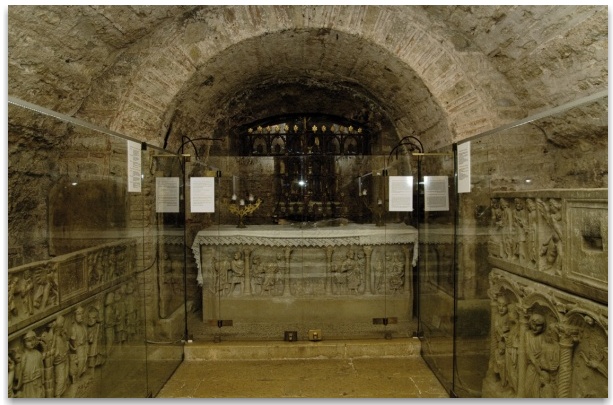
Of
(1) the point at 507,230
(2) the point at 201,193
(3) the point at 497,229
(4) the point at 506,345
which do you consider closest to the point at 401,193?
(3) the point at 497,229

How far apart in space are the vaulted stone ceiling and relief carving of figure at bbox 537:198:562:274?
5.06ft

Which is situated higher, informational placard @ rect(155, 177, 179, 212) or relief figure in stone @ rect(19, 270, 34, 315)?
informational placard @ rect(155, 177, 179, 212)

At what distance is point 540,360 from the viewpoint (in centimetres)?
255

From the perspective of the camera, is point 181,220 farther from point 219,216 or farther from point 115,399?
point 115,399

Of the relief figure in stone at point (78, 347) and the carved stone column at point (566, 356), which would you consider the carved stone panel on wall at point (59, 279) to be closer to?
the relief figure in stone at point (78, 347)

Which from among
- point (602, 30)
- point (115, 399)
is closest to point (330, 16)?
point (602, 30)

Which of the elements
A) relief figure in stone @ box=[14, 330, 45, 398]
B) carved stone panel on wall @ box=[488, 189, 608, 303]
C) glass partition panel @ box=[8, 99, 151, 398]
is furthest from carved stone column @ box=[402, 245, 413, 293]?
relief figure in stone @ box=[14, 330, 45, 398]

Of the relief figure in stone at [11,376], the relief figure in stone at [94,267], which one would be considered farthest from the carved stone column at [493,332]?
the relief figure in stone at [11,376]

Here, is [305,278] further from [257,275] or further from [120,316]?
[120,316]

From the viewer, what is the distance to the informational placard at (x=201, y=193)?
163 inches

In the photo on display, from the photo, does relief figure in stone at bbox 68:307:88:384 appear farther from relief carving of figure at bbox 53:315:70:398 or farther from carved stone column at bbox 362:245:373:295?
carved stone column at bbox 362:245:373:295

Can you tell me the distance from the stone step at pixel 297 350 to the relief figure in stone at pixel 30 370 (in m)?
2.11

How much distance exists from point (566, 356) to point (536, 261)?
57 centimetres

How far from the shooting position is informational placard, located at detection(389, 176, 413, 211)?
169 inches
